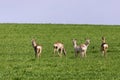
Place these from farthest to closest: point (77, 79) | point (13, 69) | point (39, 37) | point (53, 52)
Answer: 1. point (39, 37)
2. point (53, 52)
3. point (13, 69)
4. point (77, 79)

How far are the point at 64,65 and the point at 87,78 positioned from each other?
5719 mm

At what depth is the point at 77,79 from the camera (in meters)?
20.7

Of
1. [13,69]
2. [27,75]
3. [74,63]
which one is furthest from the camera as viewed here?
[74,63]

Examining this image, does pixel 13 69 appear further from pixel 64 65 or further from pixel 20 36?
pixel 20 36

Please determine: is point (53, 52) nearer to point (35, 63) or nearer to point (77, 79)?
point (35, 63)

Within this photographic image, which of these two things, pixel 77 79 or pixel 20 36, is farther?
pixel 20 36

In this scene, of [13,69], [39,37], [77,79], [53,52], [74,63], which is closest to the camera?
[77,79]

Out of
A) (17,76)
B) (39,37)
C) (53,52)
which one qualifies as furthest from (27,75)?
(39,37)

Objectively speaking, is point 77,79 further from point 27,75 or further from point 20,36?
point 20,36

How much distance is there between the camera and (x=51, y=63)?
91.0ft

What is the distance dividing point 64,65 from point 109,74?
4610 millimetres

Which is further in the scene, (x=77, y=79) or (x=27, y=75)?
(x=27, y=75)

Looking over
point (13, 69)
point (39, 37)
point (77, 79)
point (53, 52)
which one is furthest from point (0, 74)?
point (39, 37)

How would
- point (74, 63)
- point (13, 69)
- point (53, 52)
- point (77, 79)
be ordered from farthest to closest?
point (53, 52) → point (74, 63) → point (13, 69) → point (77, 79)
